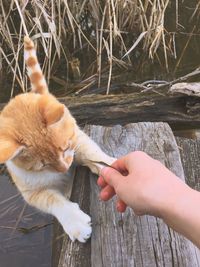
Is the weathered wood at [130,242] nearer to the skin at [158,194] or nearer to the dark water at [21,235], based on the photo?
the skin at [158,194]

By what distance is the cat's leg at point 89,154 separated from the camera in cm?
204

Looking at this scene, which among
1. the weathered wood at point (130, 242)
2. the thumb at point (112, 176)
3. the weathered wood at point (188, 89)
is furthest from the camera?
the weathered wood at point (188, 89)

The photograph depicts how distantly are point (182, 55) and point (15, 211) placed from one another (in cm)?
240

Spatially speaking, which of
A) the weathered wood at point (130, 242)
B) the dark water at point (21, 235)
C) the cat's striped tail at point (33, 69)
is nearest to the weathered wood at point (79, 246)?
the weathered wood at point (130, 242)

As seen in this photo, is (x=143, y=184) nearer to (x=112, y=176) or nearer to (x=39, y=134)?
(x=112, y=176)

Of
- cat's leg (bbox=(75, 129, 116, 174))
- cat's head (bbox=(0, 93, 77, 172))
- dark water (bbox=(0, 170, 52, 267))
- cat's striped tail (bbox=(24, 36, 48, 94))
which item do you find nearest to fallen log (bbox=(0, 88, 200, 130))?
dark water (bbox=(0, 170, 52, 267))

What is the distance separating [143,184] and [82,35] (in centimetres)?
353

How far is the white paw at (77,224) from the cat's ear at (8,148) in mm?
312

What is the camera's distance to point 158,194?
1.30m

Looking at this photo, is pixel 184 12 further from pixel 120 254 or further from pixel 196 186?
pixel 120 254

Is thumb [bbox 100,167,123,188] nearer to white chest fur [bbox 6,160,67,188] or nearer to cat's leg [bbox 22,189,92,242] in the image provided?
cat's leg [bbox 22,189,92,242]

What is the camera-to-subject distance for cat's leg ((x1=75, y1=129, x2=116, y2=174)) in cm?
204

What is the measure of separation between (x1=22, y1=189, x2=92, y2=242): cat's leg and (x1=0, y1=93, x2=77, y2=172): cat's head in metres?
0.11

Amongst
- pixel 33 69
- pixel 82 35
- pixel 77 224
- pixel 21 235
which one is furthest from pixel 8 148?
pixel 82 35
